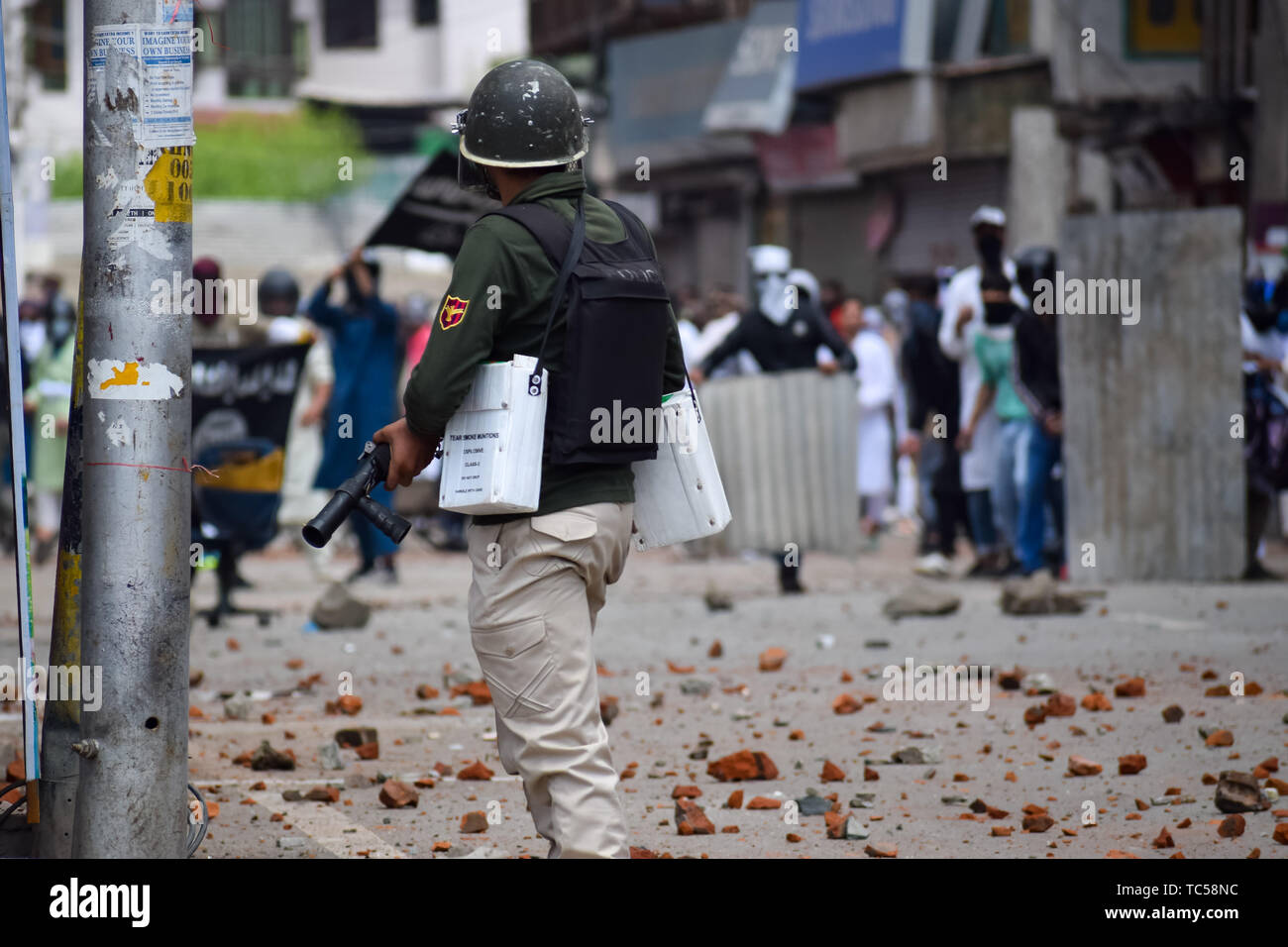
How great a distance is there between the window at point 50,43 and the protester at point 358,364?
37675mm

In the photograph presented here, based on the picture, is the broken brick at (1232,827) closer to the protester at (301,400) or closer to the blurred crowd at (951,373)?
the protester at (301,400)

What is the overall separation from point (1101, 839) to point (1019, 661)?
3.23m

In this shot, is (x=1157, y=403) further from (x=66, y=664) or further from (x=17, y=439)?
(x=17, y=439)

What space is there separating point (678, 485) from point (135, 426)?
118 centimetres

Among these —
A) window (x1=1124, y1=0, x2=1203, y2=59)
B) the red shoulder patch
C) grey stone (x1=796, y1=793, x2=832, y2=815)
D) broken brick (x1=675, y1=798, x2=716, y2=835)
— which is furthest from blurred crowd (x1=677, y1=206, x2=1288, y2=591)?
the red shoulder patch

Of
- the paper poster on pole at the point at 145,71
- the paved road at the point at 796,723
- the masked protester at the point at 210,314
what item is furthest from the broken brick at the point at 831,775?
the masked protester at the point at 210,314

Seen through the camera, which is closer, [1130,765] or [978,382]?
[1130,765]

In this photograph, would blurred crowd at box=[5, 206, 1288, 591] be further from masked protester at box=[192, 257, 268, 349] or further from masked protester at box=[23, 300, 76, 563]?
masked protester at box=[23, 300, 76, 563]

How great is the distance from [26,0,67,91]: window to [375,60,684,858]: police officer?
147 ft

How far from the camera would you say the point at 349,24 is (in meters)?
56.1

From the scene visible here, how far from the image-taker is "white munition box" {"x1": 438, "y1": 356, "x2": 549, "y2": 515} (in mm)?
3955

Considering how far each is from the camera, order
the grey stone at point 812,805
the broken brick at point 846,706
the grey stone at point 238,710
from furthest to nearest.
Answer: the grey stone at point 238,710 < the broken brick at point 846,706 < the grey stone at point 812,805

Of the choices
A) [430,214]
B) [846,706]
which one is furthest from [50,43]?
[846,706]

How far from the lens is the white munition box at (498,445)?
3.96m
